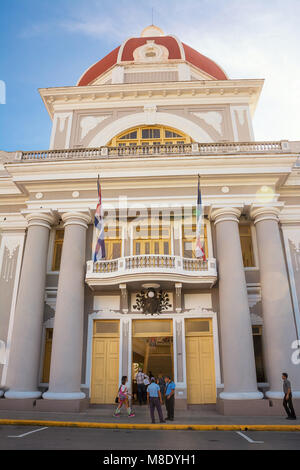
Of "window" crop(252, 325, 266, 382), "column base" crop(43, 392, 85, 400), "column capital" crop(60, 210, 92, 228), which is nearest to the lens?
"column base" crop(43, 392, 85, 400)

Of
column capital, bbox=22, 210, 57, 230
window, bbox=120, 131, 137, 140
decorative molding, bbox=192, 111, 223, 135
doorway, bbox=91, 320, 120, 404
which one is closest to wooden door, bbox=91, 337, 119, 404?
doorway, bbox=91, 320, 120, 404

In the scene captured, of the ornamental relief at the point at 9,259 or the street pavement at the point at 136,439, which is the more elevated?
the ornamental relief at the point at 9,259

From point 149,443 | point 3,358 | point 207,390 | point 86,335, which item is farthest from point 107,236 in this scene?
point 149,443

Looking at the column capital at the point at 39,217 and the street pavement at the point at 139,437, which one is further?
the column capital at the point at 39,217

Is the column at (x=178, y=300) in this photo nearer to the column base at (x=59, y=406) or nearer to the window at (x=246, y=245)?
the window at (x=246, y=245)

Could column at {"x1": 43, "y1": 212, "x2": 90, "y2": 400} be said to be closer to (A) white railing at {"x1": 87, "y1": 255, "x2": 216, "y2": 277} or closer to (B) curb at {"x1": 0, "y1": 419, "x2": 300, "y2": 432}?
(A) white railing at {"x1": 87, "y1": 255, "x2": 216, "y2": 277}

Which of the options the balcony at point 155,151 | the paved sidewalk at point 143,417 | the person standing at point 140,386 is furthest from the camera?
the balcony at point 155,151

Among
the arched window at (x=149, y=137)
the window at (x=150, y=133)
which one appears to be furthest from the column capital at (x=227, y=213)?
the window at (x=150, y=133)

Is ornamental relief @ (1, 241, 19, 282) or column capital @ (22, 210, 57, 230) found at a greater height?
column capital @ (22, 210, 57, 230)

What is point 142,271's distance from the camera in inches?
573

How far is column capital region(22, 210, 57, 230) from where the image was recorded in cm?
1616

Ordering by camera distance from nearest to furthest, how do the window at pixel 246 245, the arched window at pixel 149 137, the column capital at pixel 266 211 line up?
the column capital at pixel 266 211
the window at pixel 246 245
the arched window at pixel 149 137

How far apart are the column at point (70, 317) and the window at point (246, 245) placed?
24.0 ft

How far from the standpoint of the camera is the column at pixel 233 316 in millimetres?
13352
